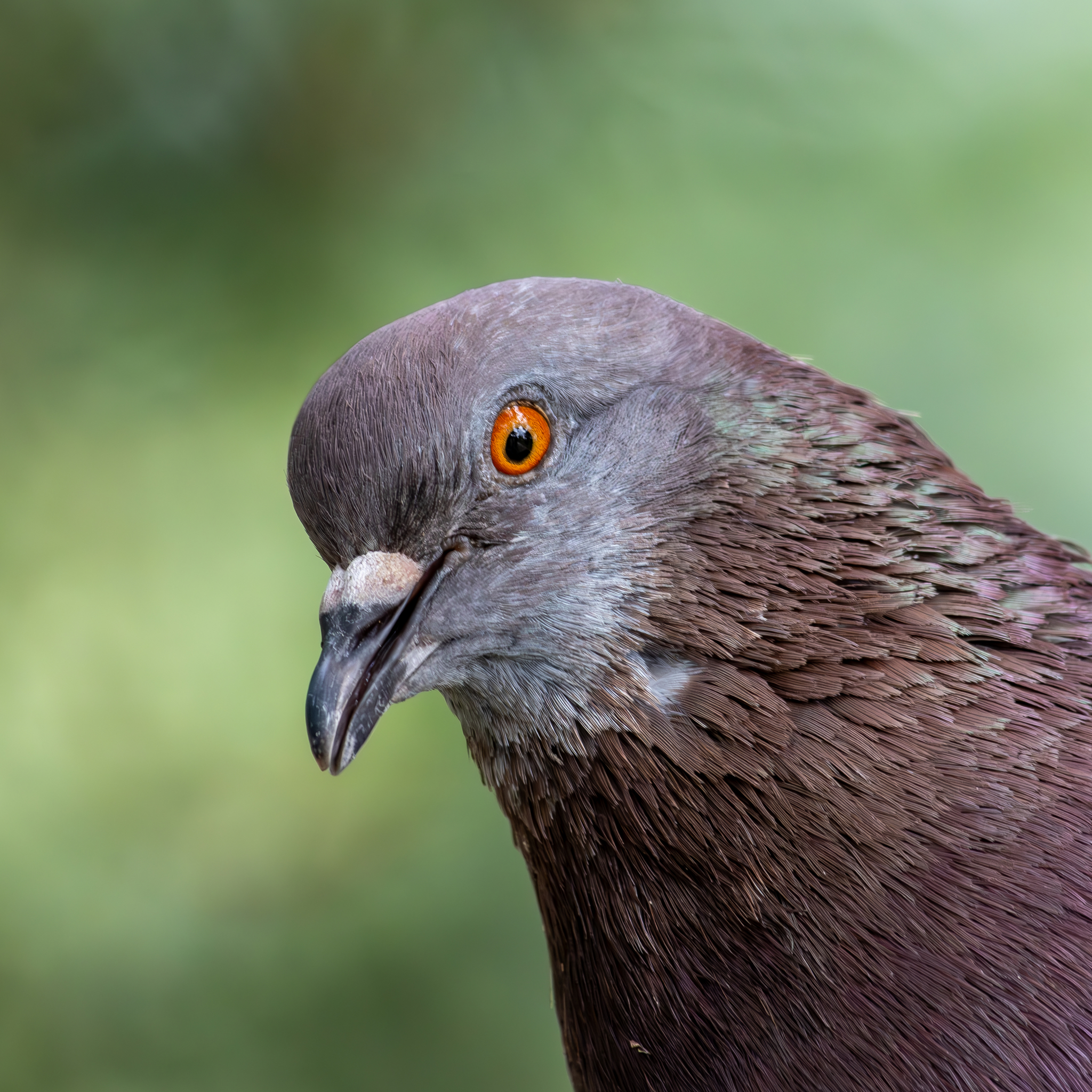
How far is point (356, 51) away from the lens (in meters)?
4.82

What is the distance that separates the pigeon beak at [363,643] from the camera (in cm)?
198

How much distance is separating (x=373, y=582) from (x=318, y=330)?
294cm

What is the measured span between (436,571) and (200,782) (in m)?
3.02

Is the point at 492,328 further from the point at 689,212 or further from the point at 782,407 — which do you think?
the point at 689,212

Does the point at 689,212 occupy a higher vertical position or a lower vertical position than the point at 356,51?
lower

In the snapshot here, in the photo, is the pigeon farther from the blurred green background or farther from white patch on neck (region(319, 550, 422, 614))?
the blurred green background

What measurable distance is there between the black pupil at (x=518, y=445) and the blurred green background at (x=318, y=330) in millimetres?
2772

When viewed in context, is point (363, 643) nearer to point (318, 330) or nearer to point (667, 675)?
point (667, 675)

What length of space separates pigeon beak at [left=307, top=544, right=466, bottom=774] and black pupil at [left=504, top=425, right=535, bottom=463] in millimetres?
170

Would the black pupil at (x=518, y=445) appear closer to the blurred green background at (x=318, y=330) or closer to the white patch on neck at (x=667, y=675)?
the white patch on neck at (x=667, y=675)

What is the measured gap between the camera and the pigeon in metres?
1.97

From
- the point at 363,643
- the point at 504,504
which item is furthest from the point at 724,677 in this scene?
the point at 363,643

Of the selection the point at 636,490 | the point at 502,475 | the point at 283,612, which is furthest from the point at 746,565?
the point at 283,612

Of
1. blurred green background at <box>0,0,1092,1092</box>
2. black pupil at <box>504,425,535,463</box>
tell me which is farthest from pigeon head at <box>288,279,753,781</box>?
blurred green background at <box>0,0,1092,1092</box>
